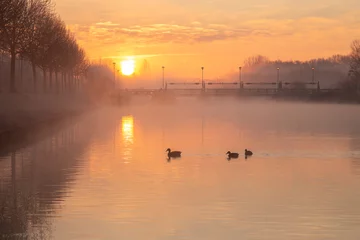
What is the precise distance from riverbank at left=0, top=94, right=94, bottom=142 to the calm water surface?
14.0 meters

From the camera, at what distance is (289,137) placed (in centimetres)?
6091

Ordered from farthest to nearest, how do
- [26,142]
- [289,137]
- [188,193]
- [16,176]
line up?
[289,137]
[26,142]
[16,176]
[188,193]

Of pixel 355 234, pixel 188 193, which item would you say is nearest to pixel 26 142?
pixel 188 193

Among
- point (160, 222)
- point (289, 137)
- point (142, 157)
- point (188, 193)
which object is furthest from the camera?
point (289, 137)

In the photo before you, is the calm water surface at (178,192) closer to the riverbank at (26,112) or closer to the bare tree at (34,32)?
the riverbank at (26,112)

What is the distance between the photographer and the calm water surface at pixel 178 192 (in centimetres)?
2077

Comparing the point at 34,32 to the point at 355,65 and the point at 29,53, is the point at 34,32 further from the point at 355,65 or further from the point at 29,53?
the point at 355,65

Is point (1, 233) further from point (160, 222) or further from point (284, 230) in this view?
point (284, 230)

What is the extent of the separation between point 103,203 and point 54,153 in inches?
800

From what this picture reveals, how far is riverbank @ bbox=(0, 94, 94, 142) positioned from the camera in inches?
2522

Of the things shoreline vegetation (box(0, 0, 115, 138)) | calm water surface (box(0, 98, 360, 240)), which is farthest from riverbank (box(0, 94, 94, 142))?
calm water surface (box(0, 98, 360, 240))

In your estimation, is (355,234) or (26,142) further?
(26,142)

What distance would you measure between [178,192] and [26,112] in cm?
5096

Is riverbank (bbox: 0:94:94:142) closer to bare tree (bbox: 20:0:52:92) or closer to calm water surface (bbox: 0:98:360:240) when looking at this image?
bare tree (bbox: 20:0:52:92)
